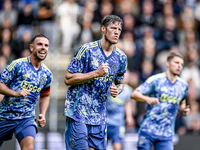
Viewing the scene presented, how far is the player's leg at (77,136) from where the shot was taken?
6.55 m

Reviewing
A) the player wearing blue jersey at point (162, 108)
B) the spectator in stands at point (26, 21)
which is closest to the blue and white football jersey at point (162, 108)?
the player wearing blue jersey at point (162, 108)

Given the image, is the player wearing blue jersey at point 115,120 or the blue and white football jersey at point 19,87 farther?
the player wearing blue jersey at point 115,120

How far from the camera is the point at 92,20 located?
14.6m

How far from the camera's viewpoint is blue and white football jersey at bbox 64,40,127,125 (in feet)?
Result: 22.0

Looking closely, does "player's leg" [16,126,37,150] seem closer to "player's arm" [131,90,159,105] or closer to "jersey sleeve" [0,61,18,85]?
"jersey sleeve" [0,61,18,85]

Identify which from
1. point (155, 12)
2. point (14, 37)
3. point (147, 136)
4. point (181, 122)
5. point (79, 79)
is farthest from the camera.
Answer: point (155, 12)

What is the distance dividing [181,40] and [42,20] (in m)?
5.19

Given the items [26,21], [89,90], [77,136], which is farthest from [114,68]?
[26,21]

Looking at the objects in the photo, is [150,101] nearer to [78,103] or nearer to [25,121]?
[78,103]

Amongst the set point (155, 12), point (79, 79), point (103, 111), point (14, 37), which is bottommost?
point (103, 111)

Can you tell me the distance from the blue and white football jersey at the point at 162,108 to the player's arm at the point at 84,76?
221cm

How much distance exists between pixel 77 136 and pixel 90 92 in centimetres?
73

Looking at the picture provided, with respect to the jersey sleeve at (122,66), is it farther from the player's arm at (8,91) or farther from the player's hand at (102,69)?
the player's arm at (8,91)

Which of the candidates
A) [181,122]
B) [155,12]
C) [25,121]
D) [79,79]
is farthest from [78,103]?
[155,12]
